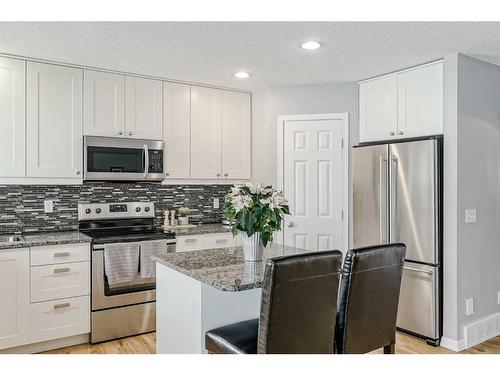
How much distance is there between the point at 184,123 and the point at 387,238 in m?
2.29

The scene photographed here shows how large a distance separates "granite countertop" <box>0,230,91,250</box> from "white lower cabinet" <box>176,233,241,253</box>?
845 mm

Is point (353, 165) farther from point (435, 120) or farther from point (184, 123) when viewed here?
point (184, 123)

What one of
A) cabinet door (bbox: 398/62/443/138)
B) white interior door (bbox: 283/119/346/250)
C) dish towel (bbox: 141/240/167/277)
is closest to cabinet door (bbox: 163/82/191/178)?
dish towel (bbox: 141/240/167/277)

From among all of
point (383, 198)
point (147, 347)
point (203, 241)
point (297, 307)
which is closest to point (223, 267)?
point (297, 307)

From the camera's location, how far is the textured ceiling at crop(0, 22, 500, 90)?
2805 mm

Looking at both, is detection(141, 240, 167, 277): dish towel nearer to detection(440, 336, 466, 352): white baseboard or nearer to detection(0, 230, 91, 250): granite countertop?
detection(0, 230, 91, 250): granite countertop

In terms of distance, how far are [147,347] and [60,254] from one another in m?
1.02

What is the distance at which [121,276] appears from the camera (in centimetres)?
353

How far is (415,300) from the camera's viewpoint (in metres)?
3.60

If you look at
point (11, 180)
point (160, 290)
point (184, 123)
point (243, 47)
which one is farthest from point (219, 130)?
point (160, 290)

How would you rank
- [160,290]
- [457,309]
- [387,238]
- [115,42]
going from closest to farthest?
[160,290] < [115,42] < [457,309] < [387,238]

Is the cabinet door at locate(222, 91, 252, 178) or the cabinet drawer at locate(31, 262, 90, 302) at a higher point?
the cabinet door at locate(222, 91, 252, 178)

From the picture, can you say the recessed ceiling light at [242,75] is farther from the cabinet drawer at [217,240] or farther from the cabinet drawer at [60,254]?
the cabinet drawer at [60,254]

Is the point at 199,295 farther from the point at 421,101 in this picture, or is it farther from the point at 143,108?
the point at 421,101
